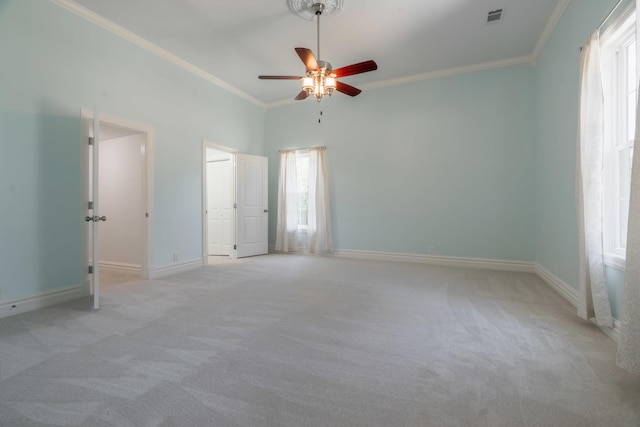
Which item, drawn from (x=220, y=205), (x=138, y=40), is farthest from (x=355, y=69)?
(x=220, y=205)

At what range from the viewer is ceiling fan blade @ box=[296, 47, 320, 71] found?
275cm

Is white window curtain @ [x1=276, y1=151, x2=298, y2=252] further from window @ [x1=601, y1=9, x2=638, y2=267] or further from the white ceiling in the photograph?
window @ [x1=601, y1=9, x2=638, y2=267]

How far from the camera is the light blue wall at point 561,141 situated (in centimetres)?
269

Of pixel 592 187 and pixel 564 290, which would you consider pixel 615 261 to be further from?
pixel 564 290

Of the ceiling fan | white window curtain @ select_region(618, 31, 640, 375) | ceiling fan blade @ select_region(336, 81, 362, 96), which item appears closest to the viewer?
white window curtain @ select_region(618, 31, 640, 375)

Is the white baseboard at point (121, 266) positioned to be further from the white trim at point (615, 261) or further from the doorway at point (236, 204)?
the white trim at point (615, 261)

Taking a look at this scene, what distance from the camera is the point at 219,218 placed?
20.5ft

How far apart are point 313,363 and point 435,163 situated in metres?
4.21

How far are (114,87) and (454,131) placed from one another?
5.12 metres

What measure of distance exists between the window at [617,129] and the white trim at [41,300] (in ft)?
16.9

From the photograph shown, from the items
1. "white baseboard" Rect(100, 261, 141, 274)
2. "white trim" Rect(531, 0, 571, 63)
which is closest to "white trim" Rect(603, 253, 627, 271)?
"white trim" Rect(531, 0, 571, 63)

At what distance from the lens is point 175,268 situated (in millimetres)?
4336

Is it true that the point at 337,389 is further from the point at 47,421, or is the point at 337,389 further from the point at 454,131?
the point at 454,131

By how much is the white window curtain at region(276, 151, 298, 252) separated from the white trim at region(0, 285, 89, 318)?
3483mm
